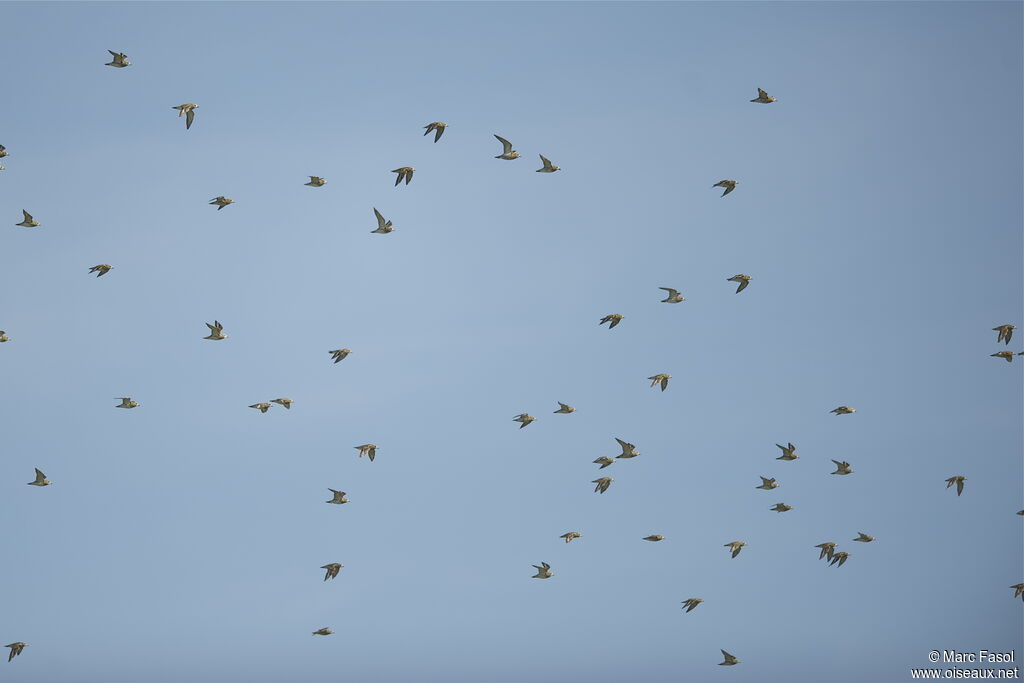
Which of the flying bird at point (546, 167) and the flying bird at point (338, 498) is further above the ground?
the flying bird at point (546, 167)

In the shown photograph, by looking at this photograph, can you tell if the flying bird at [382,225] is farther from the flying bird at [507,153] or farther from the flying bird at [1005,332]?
the flying bird at [1005,332]

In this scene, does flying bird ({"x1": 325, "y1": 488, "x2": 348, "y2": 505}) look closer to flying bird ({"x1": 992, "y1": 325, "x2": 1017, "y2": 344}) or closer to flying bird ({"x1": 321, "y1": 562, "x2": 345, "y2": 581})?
flying bird ({"x1": 321, "y1": 562, "x2": 345, "y2": 581})

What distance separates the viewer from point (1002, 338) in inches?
4306

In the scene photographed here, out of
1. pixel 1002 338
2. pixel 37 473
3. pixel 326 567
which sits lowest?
pixel 326 567

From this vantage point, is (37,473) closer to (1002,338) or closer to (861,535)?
(861,535)

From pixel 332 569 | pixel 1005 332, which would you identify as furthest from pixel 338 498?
pixel 1005 332

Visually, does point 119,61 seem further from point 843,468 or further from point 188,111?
point 843,468

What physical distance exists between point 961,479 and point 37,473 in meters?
67.6

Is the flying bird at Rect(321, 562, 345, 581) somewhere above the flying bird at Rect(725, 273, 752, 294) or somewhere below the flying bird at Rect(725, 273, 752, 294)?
below

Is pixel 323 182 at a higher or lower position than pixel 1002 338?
higher

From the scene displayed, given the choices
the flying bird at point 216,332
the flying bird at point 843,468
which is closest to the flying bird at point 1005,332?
the flying bird at point 843,468

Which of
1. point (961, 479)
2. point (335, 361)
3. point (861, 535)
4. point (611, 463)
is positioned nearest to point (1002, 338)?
point (961, 479)

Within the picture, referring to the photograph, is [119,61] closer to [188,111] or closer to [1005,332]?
[188,111]

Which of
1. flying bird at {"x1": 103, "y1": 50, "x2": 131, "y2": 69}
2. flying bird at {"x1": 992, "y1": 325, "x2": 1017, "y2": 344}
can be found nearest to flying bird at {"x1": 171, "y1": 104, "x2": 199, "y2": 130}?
flying bird at {"x1": 103, "y1": 50, "x2": 131, "y2": 69}
